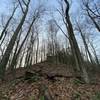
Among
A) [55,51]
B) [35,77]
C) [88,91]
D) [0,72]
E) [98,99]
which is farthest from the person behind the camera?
[55,51]

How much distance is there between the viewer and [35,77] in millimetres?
9500

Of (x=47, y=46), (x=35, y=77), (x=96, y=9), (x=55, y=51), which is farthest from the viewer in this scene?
(x=47, y=46)

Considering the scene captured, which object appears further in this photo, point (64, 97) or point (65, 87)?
point (65, 87)

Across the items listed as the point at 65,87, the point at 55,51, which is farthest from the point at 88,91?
the point at 55,51

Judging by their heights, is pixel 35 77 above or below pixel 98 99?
above

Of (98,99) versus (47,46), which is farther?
(47,46)

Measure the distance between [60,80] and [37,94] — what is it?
2716 mm

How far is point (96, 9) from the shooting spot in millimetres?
16812

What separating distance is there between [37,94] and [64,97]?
1244mm

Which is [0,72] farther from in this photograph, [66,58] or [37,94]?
[66,58]

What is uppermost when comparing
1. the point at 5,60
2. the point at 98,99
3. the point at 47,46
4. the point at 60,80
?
the point at 47,46

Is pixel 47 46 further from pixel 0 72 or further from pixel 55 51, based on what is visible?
pixel 0 72

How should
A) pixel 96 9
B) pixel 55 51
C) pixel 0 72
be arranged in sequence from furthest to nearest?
pixel 55 51 < pixel 96 9 < pixel 0 72

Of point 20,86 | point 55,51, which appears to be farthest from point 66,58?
point 20,86
